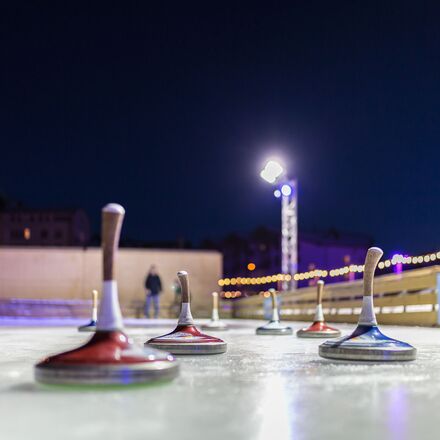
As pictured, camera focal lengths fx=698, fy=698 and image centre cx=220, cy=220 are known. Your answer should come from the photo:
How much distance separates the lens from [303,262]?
299 feet

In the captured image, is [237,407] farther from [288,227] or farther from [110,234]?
[288,227]

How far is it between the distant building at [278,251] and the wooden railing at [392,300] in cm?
6392

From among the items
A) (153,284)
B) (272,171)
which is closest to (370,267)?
(153,284)

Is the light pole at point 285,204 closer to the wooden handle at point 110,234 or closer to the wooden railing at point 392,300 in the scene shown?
the wooden railing at point 392,300

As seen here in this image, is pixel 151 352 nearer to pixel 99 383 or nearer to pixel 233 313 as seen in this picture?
pixel 99 383

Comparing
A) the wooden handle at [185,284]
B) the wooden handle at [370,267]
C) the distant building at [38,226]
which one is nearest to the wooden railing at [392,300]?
the wooden handle at [185,284]

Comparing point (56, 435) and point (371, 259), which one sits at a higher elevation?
point (371, 259)

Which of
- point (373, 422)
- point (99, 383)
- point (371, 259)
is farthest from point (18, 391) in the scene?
point (371, 259)

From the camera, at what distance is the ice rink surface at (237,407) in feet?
7.73

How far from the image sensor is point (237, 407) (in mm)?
2889

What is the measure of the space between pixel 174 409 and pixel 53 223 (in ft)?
335

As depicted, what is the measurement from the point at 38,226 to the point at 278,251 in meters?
35.6

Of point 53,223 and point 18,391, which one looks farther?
point 53,223


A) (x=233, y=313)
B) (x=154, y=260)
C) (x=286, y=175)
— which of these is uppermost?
(x=286, y=175)
